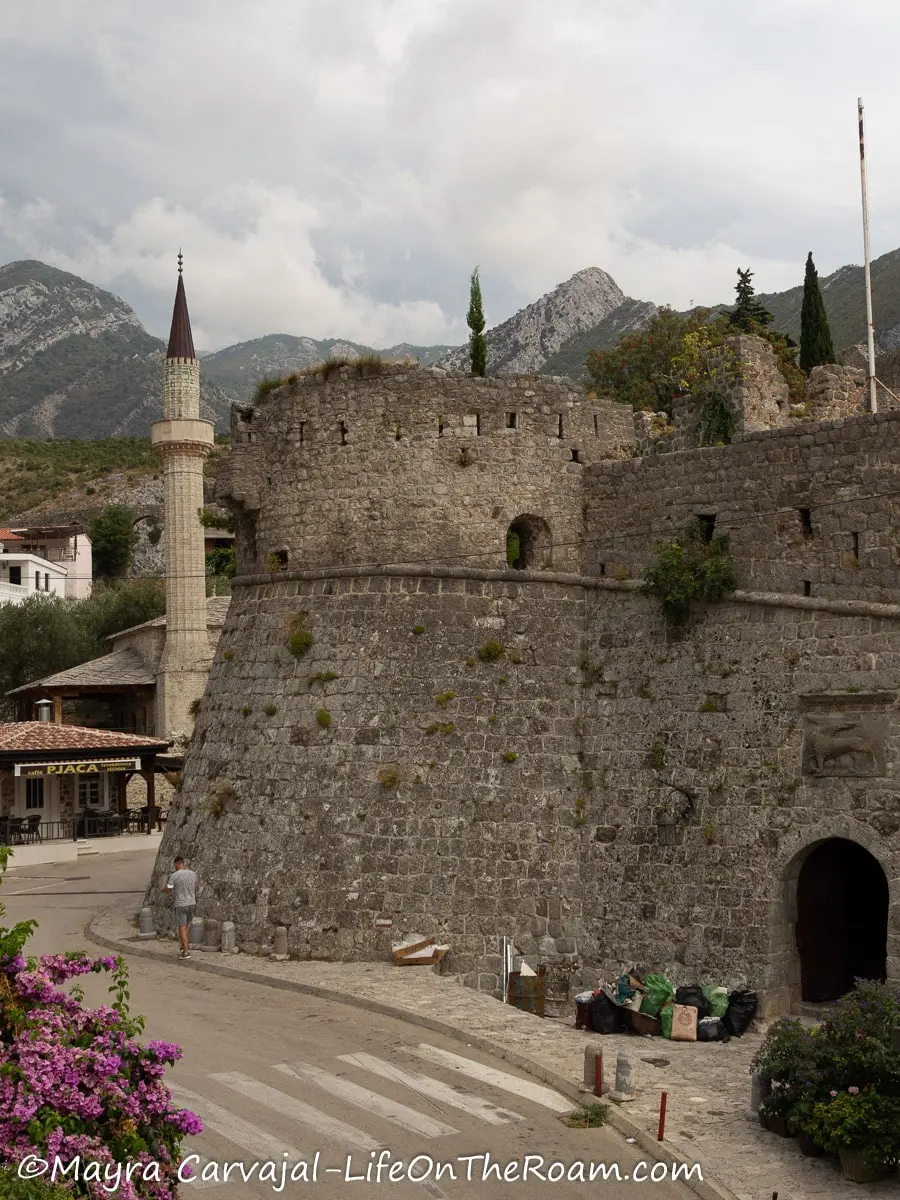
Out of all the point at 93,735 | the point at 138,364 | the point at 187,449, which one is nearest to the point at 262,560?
the point at 93,735

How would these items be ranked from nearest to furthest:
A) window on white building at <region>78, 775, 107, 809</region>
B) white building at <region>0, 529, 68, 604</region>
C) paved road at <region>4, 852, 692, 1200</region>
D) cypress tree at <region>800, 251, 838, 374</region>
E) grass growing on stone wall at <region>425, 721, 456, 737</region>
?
1. paved road at <region>4, 852, 692, 1200</region>
2. grass growing on stone wall at <region>425, 721, 456, 737</region>
3. cypress tree at <region>800, 251, 838, 374</region>
4. window on white building at <region>78, 775, 107, 809</region>
5. white building at <region>0, 529, 68, 604</region>

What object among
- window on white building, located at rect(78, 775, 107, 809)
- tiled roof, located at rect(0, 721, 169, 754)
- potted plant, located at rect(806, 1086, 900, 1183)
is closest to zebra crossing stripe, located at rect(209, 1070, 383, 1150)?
potted plant, located at rect(806, 1086, 900, 1183)

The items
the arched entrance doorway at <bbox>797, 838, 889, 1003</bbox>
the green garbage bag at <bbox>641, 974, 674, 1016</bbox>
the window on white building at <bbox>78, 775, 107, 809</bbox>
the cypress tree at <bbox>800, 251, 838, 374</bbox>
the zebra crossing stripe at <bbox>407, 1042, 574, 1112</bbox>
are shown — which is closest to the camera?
the zebra crossing stripe at <bbox>407, 1042, 574, 1112</bbox>

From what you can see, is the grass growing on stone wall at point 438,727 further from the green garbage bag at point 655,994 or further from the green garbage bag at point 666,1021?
the green garbage bag at point 666,1021

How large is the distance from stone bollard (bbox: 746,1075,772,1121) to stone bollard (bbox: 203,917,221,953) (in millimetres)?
8045

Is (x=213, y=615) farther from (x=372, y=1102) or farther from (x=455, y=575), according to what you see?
(x=372, y=1102)

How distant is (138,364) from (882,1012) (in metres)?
150

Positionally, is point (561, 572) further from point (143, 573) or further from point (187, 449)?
point (143, 573)

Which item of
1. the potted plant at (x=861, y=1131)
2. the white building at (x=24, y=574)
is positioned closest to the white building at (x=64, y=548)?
the white building at (x=24, y=574)

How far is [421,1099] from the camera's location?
10430 millimetres

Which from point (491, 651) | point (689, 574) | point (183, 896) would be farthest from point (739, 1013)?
point (183, 896)

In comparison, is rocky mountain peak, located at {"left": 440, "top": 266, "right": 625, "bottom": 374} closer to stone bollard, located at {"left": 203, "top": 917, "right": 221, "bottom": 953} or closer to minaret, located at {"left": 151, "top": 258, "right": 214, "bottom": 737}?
minaret, located at {"left": 151, "top": 258, "right": 214, "bottom": 737}

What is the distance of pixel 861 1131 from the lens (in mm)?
9023

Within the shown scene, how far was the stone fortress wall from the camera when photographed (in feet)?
45.0
